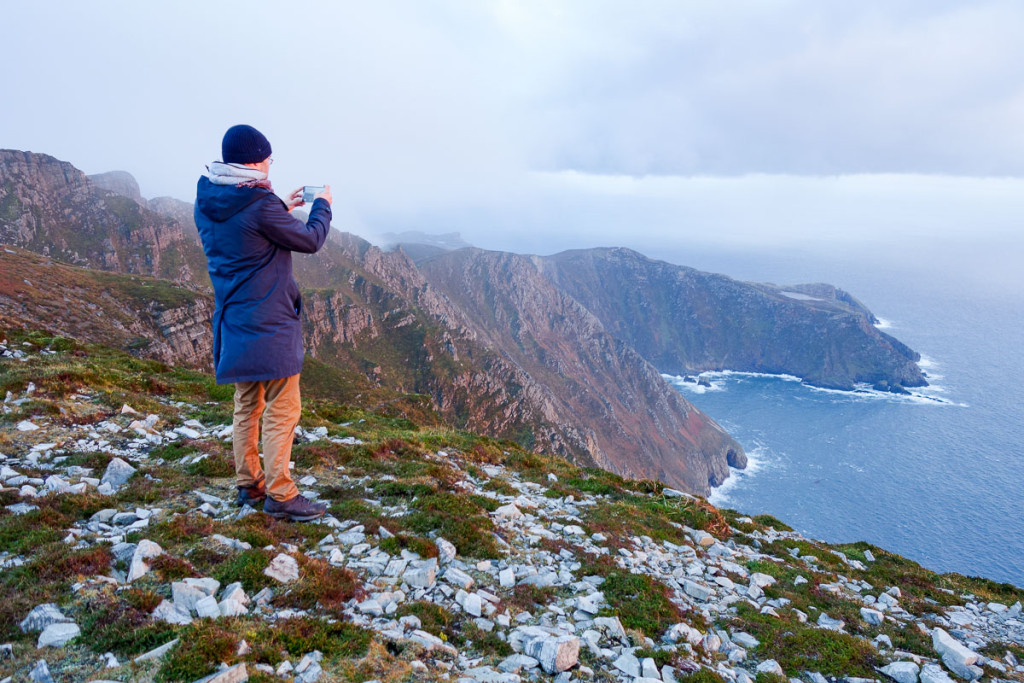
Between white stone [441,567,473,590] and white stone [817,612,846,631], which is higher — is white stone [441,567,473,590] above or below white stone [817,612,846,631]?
above

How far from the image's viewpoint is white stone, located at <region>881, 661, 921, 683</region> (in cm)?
751

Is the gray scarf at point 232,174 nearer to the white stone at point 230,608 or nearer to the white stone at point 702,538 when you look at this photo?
the white stone at point 230,608

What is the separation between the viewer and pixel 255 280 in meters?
7.62

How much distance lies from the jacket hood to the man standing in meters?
0.01

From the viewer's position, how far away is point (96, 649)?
15.8 feet

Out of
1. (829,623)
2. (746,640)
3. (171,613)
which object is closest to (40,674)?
(171,613)

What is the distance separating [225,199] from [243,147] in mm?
920

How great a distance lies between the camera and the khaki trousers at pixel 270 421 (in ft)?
26.8

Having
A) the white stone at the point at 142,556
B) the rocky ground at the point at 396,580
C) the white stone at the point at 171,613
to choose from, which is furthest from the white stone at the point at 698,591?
the white stone at the point at 142,556

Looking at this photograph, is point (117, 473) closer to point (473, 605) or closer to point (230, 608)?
point (230, 608)

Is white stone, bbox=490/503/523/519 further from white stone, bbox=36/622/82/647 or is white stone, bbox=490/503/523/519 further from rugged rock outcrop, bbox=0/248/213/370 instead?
rugged rock outcrop, bbox=0/248/213/370

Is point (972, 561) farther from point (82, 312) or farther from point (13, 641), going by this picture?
point (82, 312)

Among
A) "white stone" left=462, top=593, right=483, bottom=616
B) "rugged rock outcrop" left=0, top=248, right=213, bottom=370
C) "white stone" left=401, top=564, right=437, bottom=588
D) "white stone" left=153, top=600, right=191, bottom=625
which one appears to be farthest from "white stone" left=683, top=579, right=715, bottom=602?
"rugged rock outcrop" left=0, top=248, right=213, bottom=370

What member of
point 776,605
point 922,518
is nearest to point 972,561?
point 922,518
